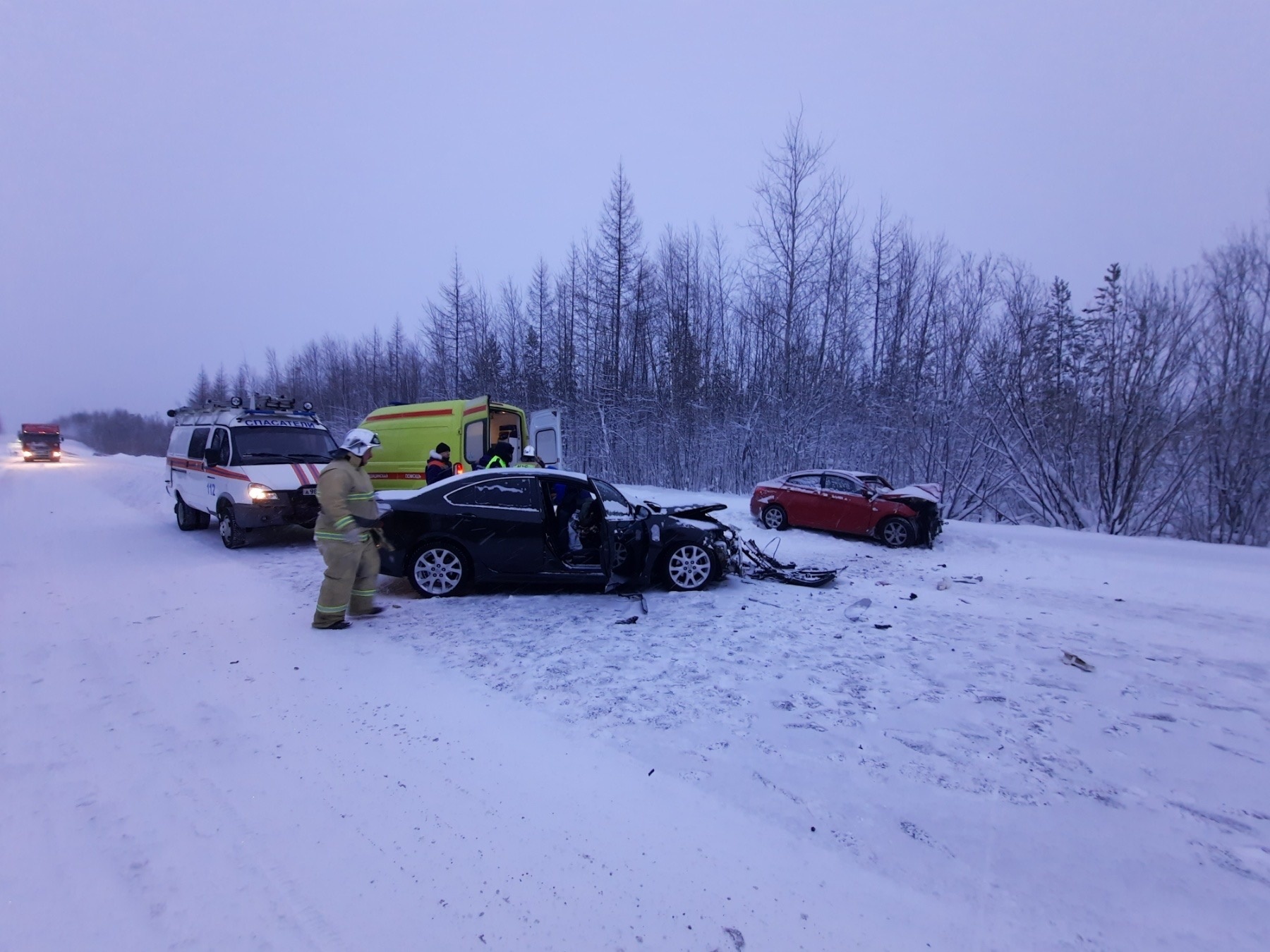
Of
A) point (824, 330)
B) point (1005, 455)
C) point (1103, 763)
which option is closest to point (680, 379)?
point (824, 330)

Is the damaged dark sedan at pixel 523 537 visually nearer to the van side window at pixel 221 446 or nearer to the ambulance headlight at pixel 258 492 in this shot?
the ambulance headlight at pixel 258 492

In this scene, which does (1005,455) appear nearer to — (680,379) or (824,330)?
(824,330)

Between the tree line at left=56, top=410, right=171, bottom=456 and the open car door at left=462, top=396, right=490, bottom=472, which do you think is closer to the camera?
the open car door at left=462, top=396, right=490, bottom=472

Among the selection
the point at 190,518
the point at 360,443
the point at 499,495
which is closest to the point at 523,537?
the point at 499,495

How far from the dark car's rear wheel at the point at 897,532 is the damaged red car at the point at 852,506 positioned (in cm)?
1

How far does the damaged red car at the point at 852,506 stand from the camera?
34.6ft

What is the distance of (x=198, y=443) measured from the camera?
33.8 ft

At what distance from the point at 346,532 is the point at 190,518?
801cm

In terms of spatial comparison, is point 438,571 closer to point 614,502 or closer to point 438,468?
point 614,502

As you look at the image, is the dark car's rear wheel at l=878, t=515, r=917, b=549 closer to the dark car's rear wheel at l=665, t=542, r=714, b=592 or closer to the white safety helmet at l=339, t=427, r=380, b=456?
the dark car's rear wheel at l=665, t=542, r=714, b=592

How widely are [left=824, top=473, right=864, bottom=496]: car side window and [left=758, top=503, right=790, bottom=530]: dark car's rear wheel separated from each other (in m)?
1.06

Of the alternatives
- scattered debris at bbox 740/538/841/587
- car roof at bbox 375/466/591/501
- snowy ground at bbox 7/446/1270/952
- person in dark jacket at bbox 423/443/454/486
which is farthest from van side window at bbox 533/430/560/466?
snowy ground at bbox 7/446/1270/952

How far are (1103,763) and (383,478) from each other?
13.3m

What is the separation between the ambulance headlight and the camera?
878 cm
